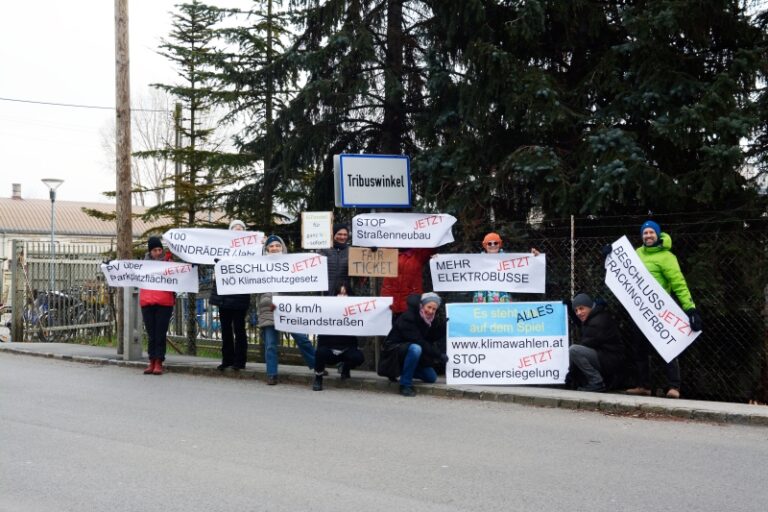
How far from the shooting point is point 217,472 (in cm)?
681

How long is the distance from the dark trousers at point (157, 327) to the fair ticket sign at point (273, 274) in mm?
1219

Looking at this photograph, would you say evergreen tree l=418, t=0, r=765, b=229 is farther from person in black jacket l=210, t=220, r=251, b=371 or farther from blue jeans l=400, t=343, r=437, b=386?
person in black jacket l=210, t=220, r=251, b=371

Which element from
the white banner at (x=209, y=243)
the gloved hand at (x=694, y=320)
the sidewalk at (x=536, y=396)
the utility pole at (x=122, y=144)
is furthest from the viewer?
the utility pole at (x=122, y=144)

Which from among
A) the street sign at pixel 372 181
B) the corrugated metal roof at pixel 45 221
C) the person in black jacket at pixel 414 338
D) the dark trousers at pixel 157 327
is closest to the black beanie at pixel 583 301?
the person in black jacket at pixel 414 338

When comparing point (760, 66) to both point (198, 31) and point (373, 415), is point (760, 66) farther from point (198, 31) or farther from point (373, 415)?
point (198, 31)

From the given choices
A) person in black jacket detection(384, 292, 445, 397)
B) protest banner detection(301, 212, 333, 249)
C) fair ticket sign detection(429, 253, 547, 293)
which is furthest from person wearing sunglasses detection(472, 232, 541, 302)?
protest banner detection(301, 212, 333, 249)

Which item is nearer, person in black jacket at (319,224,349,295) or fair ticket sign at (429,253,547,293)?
fair ticket sign at (429,253,547,293)

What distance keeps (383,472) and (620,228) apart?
6725 millimetres

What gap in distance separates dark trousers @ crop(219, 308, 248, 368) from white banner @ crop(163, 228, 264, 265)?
0.95 m

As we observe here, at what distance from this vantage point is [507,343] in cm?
1159

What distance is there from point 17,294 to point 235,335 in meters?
10.0

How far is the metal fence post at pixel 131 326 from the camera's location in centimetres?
1557

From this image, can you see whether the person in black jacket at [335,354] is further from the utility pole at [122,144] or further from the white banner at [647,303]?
the utility pole at [122,144]

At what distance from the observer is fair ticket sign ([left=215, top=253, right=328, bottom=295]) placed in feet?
42.4
